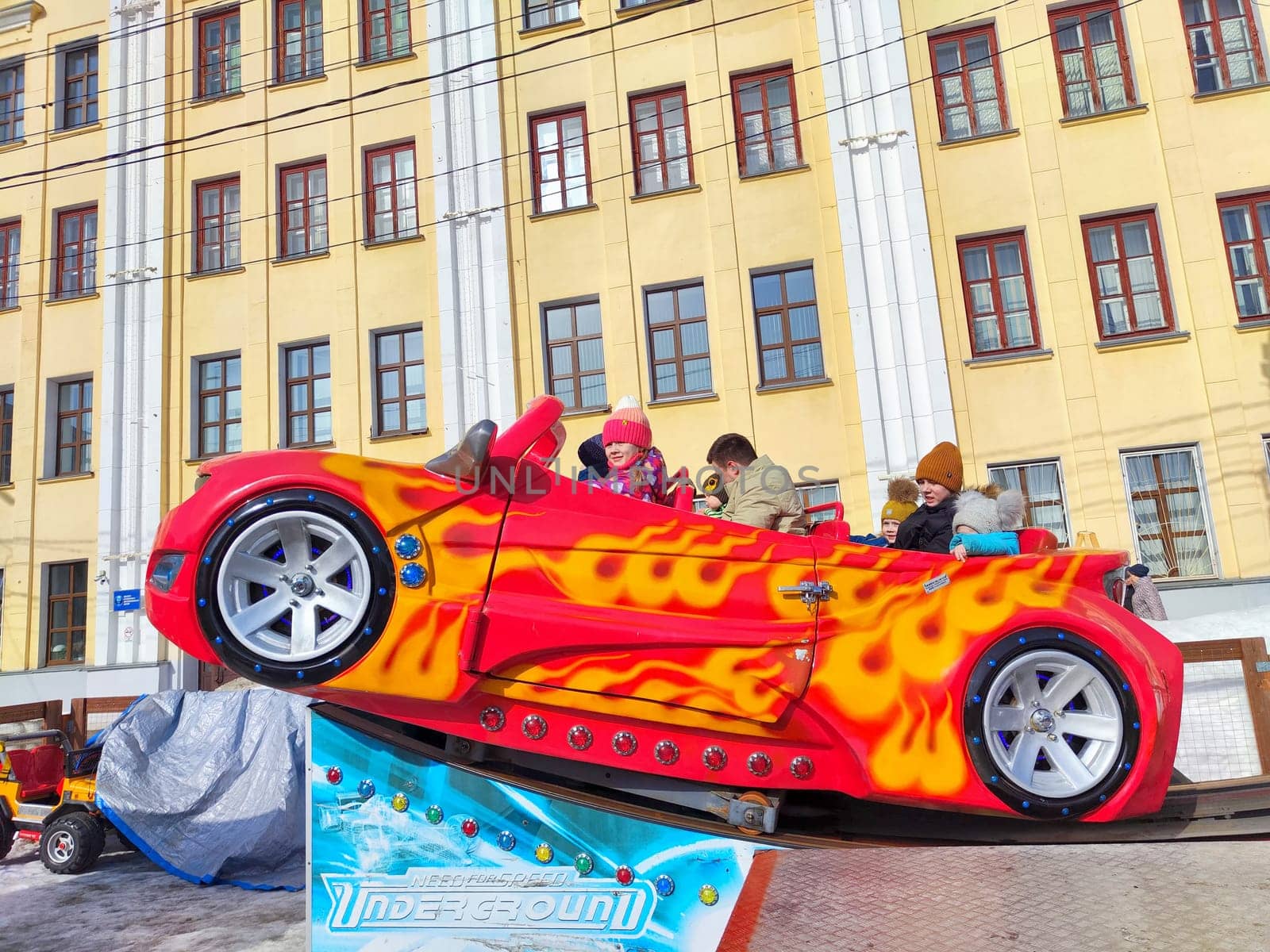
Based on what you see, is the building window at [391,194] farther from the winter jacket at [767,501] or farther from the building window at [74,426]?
the winter jacket at [767,501]

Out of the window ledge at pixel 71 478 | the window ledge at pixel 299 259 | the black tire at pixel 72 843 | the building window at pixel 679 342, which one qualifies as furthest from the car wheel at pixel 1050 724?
the window ledge at pixel 71 478

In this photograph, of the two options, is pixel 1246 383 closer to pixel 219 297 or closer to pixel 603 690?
pixel 603 690

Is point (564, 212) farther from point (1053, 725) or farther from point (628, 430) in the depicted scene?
point (1053, 725)

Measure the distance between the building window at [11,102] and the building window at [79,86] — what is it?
3.29 ft

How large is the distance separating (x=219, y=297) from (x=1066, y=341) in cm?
1398

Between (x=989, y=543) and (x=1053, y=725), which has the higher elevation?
(x=989, y=543)

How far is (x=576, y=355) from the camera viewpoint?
1388cm

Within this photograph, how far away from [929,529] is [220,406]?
14225mm

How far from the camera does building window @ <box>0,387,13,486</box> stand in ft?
53.0

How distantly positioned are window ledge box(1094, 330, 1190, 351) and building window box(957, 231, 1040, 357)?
2.87ft

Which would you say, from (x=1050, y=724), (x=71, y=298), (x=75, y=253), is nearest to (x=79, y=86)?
(x=75, y=253)

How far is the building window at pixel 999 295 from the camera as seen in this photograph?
1251 centimetres

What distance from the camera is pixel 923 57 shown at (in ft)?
43.0

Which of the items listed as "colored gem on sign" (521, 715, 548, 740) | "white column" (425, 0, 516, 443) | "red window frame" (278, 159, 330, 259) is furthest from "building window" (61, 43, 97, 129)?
"colored gem on sign" (521, 715, 548, 740)
